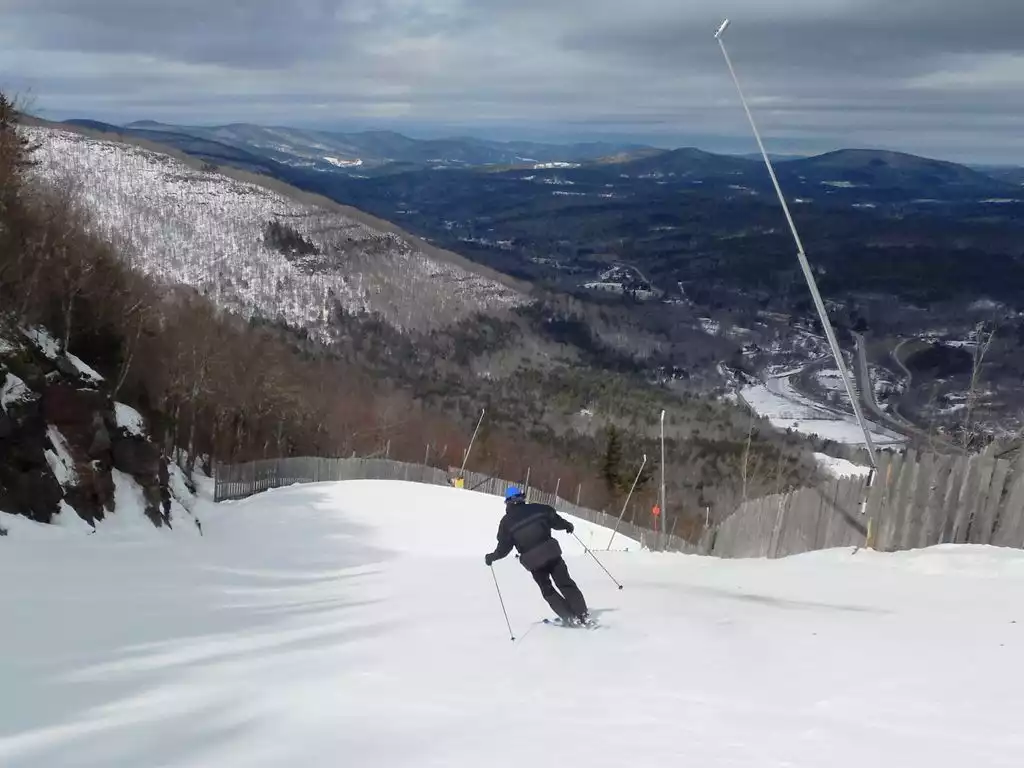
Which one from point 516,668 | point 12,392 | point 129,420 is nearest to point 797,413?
point 129,420

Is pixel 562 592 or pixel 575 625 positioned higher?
pixel 562 592

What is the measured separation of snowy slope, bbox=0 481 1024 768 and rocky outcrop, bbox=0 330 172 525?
1069 mm

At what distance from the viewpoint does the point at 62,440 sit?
13516mm

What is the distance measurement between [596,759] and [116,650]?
428 centimetres

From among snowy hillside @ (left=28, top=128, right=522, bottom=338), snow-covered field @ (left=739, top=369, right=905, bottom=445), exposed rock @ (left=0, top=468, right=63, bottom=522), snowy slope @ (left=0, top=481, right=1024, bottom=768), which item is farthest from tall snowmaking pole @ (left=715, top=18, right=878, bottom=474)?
snowy hillside @ (left=28, top=128, right=522, bottom=338)

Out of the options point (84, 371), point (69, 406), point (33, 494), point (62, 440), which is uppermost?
point (84, 371)

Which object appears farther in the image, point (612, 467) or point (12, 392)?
point (612, 467)

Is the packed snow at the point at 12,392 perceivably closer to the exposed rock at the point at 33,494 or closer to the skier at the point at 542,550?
the exposed rock at the point at 33,494

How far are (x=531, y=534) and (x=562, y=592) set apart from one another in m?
0.57

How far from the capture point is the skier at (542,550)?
7.79 metres

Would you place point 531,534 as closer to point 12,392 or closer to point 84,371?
point 12,392

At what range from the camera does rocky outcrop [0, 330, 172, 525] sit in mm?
11961

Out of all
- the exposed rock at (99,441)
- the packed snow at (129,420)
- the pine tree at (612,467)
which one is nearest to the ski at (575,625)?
the exposed rock at (99,441)

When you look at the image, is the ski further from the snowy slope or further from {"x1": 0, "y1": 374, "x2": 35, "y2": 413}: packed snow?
{"x1": 0, "y1": 374, "x2": 35, "y2": 413}: packed snow
